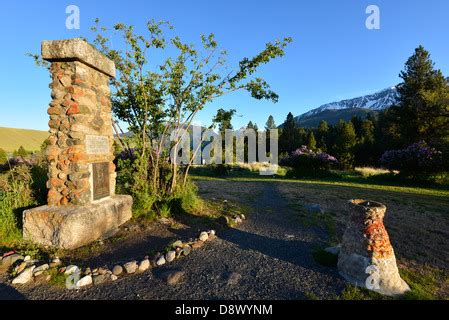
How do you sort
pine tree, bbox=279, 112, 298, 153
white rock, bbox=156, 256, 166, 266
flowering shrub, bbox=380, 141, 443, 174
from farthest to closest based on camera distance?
1. pine tree, bbox=279, 112, 298, 153
2. flowering shrub, bbox=380, 141, 443, 174
3. white rock, bbox=156, 256, 166, 266

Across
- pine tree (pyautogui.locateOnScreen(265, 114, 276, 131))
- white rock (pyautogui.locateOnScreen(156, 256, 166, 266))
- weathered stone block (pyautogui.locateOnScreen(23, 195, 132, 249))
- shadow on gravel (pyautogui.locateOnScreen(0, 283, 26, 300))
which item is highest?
pine tree (pyautogui.locateOnScreen(265, 114, 276, 131))

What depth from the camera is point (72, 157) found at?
414 cm

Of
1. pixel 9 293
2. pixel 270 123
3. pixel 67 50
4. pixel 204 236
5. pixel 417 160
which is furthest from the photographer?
pixel 270 123

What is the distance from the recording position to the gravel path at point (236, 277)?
2693 mm

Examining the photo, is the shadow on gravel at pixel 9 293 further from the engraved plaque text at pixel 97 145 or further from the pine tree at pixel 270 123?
the pine tree at pixel 270 123

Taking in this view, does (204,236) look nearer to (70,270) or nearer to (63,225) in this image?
(70,270)

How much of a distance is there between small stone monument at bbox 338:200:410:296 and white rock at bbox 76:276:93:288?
3.14 m

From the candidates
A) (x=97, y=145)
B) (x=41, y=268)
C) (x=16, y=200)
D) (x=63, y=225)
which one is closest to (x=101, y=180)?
(x=97, y=145)

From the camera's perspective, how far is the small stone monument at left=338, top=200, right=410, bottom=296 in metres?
2.75

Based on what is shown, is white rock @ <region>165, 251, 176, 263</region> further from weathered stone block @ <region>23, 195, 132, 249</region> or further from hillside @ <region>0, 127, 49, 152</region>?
hillside @ <region>0, 127, 49, 152</region>

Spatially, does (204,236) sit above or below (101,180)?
below

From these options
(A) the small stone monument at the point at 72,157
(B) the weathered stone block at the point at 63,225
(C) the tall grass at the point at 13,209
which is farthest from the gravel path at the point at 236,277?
(C) the tall grass at the point at 13,209

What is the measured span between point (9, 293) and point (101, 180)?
2.29 m

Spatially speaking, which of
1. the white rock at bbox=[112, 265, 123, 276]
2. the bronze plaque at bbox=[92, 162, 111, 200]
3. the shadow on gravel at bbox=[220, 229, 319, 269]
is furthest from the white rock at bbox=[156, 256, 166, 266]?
the bronze plaque at bbox=[92, 162, 111, 200]
